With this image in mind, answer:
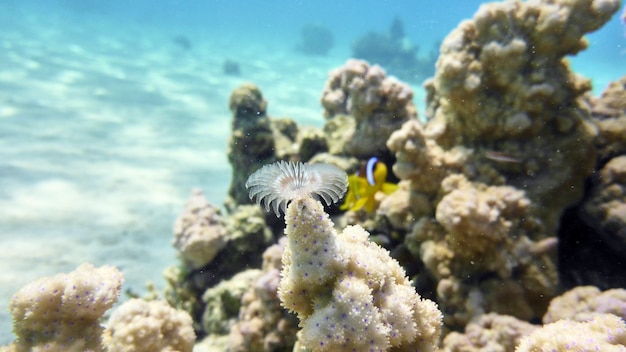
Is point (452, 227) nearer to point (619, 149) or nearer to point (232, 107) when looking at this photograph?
point (619, 149)

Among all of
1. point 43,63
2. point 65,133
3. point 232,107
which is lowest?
point 232,107

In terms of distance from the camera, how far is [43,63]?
15.2 metres

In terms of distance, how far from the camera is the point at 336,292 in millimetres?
1505

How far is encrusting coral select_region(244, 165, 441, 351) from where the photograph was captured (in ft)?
4.75

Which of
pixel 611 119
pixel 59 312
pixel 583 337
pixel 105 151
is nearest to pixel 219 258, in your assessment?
pixel 59 312

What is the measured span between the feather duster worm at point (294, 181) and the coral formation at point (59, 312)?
119cm

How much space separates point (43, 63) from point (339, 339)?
1829 centimetres

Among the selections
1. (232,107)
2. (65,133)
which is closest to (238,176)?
(232,107)

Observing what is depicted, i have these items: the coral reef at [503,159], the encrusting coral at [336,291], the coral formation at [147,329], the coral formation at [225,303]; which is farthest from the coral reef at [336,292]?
the coral formation at [225,303]

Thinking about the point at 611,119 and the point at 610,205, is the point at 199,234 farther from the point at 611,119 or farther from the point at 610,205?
the point at 611,119

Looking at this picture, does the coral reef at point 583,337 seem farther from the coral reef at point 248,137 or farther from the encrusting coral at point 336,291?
the coral reef at point 248,137

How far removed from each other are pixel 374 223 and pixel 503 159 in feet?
4.58

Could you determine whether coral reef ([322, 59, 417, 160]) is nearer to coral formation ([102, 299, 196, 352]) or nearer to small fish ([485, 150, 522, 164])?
small fish ([485, 150, 522, 164])

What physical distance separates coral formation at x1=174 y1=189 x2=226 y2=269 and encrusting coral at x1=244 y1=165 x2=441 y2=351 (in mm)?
2811
